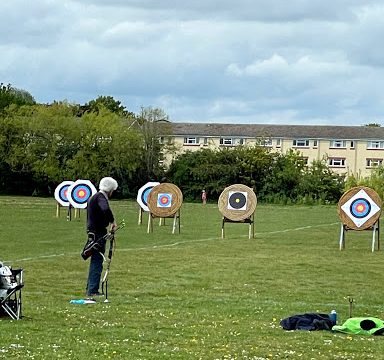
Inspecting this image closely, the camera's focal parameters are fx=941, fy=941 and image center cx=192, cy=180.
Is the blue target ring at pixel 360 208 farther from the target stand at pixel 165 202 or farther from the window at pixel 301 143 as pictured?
the window at pixel 301 143

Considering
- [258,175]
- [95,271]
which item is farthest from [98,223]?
[258,175]

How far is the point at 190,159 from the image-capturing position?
86.8 m

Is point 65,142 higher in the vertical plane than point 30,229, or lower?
higher

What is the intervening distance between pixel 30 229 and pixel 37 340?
22.6 metres

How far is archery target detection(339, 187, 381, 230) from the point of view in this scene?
1077 inches

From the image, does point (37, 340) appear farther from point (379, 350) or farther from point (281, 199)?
point (281, 199)

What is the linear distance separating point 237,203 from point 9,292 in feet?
67.4

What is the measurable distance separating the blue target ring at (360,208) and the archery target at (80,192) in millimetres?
16377

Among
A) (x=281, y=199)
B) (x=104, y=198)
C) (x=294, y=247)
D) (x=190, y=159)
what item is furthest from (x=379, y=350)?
(x=190, y=159)

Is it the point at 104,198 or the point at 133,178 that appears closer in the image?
the point at 104,198

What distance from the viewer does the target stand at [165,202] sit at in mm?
33812

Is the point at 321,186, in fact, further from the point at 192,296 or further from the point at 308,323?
the point at 308,323

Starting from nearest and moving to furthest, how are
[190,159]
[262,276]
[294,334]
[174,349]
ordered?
[174,349] → [294,334] → [262,276] → [190,159]

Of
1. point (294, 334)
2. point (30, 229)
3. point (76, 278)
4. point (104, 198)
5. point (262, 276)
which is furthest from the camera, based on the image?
point (30, 229)
